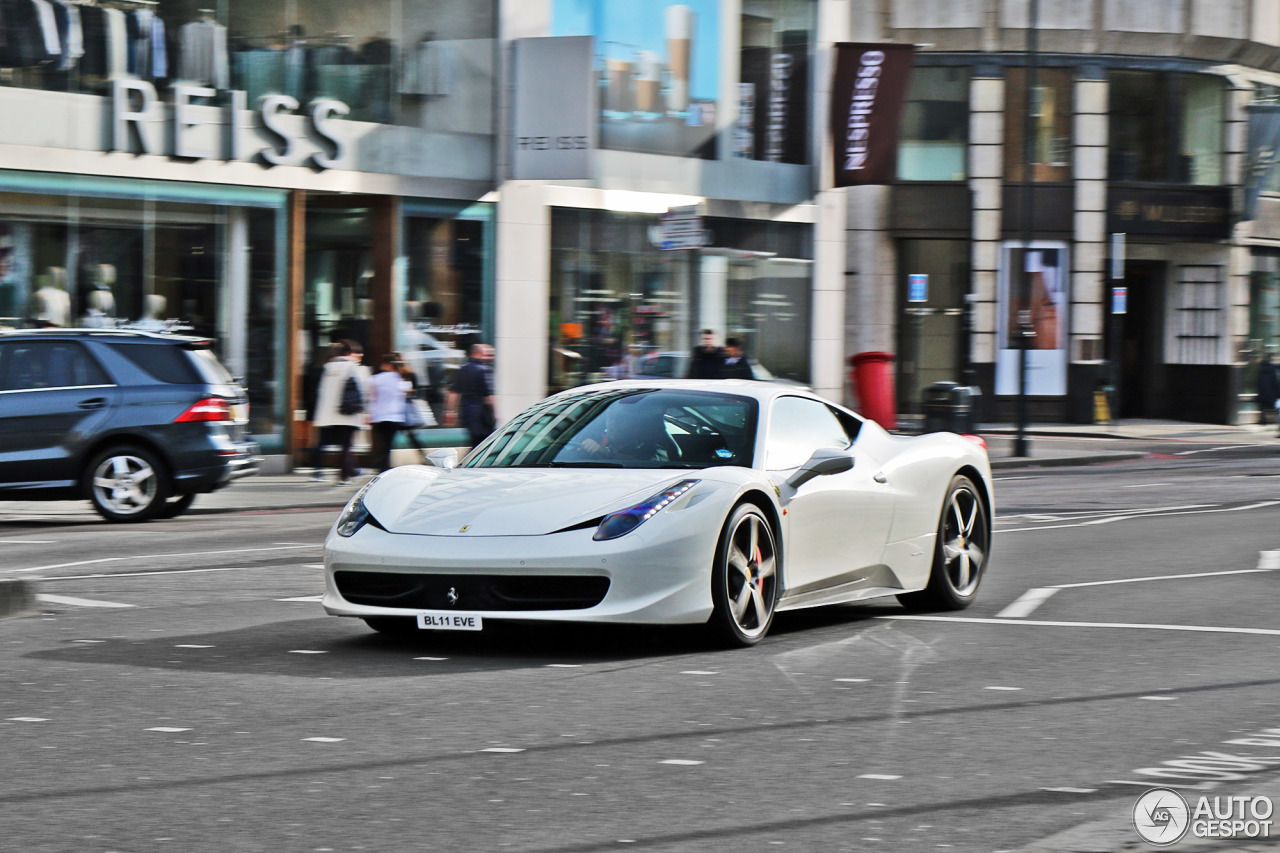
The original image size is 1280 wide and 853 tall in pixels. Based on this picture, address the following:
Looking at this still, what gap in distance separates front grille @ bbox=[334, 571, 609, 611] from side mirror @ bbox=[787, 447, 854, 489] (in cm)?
138

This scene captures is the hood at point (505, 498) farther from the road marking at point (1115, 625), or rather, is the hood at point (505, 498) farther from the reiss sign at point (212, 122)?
the reiss sign at point (212, 122)

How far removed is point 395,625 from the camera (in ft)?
27.6

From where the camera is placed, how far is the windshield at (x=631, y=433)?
8.74 metres

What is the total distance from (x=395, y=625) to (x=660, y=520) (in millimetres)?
1352

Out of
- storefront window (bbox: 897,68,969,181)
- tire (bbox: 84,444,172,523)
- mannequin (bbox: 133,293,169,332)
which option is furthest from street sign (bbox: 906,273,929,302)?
tire (bbox: 84,444,172,523)

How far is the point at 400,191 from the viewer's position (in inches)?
934

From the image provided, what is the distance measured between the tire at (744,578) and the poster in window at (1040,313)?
2824 centimetres

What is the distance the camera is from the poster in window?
36.1 meters

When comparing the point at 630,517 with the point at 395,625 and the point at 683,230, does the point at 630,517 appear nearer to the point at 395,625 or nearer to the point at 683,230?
the point at 395,625

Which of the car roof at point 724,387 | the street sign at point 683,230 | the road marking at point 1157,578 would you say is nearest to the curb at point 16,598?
the car roof at point 724,387

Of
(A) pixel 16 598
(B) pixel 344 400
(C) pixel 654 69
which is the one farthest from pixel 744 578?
(C) pixel 654 69

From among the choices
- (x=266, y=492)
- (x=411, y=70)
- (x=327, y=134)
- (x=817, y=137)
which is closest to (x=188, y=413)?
(x=266, y=492)

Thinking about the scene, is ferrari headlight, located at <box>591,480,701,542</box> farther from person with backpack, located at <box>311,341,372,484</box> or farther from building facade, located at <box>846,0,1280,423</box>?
building facade, located at <box>846,0,1280,423</box>

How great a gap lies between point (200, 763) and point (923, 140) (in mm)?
32178
